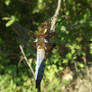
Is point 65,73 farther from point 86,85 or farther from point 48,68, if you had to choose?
point 48,68

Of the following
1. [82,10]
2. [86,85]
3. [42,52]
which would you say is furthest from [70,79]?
[42,52]

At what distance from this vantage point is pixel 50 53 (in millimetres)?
2004

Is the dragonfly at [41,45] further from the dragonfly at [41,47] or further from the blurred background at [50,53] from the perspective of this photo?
the blurred background at [50,53]

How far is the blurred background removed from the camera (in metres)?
2.01

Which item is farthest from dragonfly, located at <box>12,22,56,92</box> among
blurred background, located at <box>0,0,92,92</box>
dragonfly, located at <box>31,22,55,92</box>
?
blurred background, located at <box>0,0,92,92</box>

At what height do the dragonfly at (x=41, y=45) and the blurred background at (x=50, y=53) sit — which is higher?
the dragonfly at (x=41, y=45)

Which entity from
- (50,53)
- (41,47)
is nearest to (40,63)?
(41,47)

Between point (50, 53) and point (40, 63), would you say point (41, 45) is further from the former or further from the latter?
point (50, 53)

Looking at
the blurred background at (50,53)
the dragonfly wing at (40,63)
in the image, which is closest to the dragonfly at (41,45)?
the dragonfly wing at (40,63)

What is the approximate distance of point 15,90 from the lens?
251 cm

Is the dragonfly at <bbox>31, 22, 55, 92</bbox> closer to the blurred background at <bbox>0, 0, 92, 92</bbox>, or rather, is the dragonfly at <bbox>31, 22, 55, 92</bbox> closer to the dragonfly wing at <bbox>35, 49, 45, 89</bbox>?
the dragonfly wing at <bbox>35, 49, 45, 89</bbox>

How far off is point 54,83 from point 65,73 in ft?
2.16

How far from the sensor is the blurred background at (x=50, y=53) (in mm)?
2014

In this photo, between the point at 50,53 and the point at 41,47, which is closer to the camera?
the point at 41,47
